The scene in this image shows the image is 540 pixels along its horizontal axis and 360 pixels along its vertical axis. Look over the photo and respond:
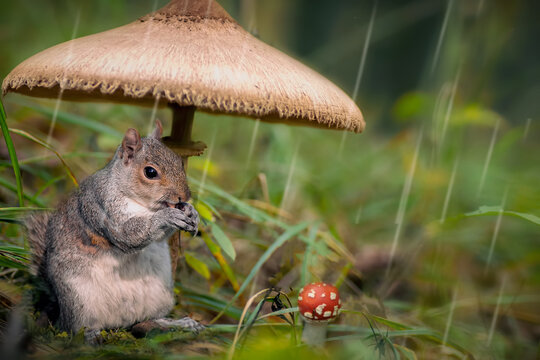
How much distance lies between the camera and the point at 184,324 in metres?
2.19

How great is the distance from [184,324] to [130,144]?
2.85 ft

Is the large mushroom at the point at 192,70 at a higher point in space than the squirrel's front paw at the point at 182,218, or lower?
higher

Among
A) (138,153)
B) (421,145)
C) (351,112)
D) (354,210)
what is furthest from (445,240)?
(138,153)

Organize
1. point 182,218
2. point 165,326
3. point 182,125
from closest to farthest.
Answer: point 182,218 < point 165,326 < point 182,125

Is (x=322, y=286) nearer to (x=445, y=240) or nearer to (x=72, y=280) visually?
(x=72, y=280)

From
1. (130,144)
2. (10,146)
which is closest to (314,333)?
(130,144)

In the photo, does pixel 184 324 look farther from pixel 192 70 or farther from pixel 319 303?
pixel 192 70

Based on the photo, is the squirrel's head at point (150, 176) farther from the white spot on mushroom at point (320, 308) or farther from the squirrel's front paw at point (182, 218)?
the white spot on mushroom at point (320, 308)

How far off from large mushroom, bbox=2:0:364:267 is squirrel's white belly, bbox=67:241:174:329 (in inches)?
28.4

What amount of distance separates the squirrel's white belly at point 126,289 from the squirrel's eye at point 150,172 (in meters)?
0.35

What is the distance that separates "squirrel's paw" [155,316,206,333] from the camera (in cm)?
217

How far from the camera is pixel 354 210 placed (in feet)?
15.0

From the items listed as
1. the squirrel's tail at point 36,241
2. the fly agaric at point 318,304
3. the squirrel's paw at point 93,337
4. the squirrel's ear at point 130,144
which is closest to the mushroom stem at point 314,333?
the fly agaric at point 318,304

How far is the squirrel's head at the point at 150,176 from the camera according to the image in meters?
1.97
